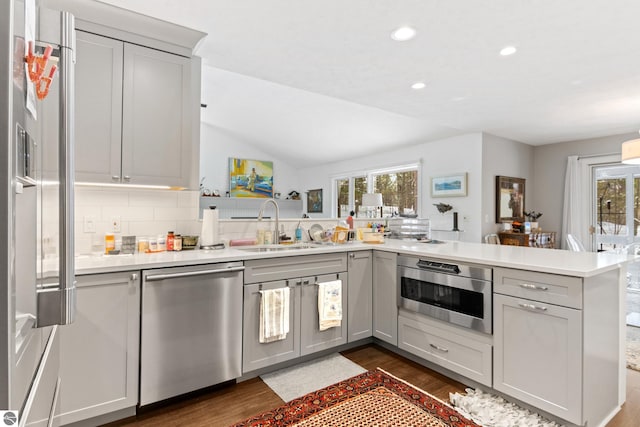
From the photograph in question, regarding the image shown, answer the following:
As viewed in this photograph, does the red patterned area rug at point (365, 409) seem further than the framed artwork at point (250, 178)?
No

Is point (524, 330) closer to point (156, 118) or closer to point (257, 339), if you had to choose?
point (257, 339)

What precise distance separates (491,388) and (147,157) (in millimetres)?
2871

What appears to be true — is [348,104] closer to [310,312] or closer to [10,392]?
[310,312]

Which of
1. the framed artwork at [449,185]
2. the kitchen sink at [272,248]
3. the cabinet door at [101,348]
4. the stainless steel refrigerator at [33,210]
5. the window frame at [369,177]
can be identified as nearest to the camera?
the stainless steel refrigerator at [33,210]

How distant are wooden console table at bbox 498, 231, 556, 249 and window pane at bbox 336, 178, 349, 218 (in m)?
3.42

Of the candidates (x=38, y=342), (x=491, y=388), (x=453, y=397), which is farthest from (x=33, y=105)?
(x=491, y=388)

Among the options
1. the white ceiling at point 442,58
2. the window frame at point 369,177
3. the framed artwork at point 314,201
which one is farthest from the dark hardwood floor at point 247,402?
the framed artwork at point 314,201

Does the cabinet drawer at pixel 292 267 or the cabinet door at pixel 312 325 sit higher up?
the cabinet drawer at pixel 292 267

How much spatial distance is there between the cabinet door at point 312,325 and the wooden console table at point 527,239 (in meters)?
3.86

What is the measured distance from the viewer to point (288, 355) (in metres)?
2.55

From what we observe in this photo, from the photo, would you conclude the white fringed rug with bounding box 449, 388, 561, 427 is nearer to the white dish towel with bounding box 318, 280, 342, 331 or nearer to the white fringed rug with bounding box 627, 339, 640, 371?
the white dish towel with bounding box 318, 280, 342, 331

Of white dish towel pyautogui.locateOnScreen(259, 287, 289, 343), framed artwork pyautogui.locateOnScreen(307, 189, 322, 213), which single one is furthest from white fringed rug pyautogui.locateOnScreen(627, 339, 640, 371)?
framed artwork pyautogui.locateOnScreen(307, 189, 322, 213)

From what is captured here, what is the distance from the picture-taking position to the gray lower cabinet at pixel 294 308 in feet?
7.80

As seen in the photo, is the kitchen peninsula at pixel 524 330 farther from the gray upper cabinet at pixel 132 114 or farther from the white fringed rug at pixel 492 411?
the gray upper cabinet at pixel 132 114
